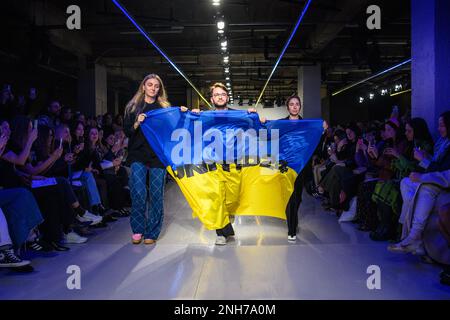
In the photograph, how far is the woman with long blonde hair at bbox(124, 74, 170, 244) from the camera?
3.71 meters

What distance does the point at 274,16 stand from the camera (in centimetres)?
976

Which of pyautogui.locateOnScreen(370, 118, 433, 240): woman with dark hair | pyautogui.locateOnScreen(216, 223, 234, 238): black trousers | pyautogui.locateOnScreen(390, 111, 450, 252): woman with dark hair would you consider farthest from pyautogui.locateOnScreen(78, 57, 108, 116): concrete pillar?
pyautogui.locateOnScreen(390, 111, 450, 252): woman with dark hair

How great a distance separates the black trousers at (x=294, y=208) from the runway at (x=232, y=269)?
143mm

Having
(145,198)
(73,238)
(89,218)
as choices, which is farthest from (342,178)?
(73,238)

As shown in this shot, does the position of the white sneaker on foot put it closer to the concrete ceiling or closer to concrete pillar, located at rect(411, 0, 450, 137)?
concrete pillar, located at rect(411, 0, 450, 137)

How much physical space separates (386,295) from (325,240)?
1.39 meters

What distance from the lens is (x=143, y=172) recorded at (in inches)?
146

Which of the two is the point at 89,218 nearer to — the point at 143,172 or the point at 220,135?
the point at 143,172

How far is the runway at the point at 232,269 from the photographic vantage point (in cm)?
243

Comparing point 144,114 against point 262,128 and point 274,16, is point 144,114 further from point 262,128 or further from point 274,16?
point 274,16

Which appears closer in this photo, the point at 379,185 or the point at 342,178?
the point at 379,185

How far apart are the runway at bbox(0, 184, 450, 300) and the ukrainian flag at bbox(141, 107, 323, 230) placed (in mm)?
380

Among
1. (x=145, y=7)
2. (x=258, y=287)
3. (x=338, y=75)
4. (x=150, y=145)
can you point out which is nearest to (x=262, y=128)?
(x=150, y=145)

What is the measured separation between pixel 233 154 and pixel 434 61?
6.71 feet
